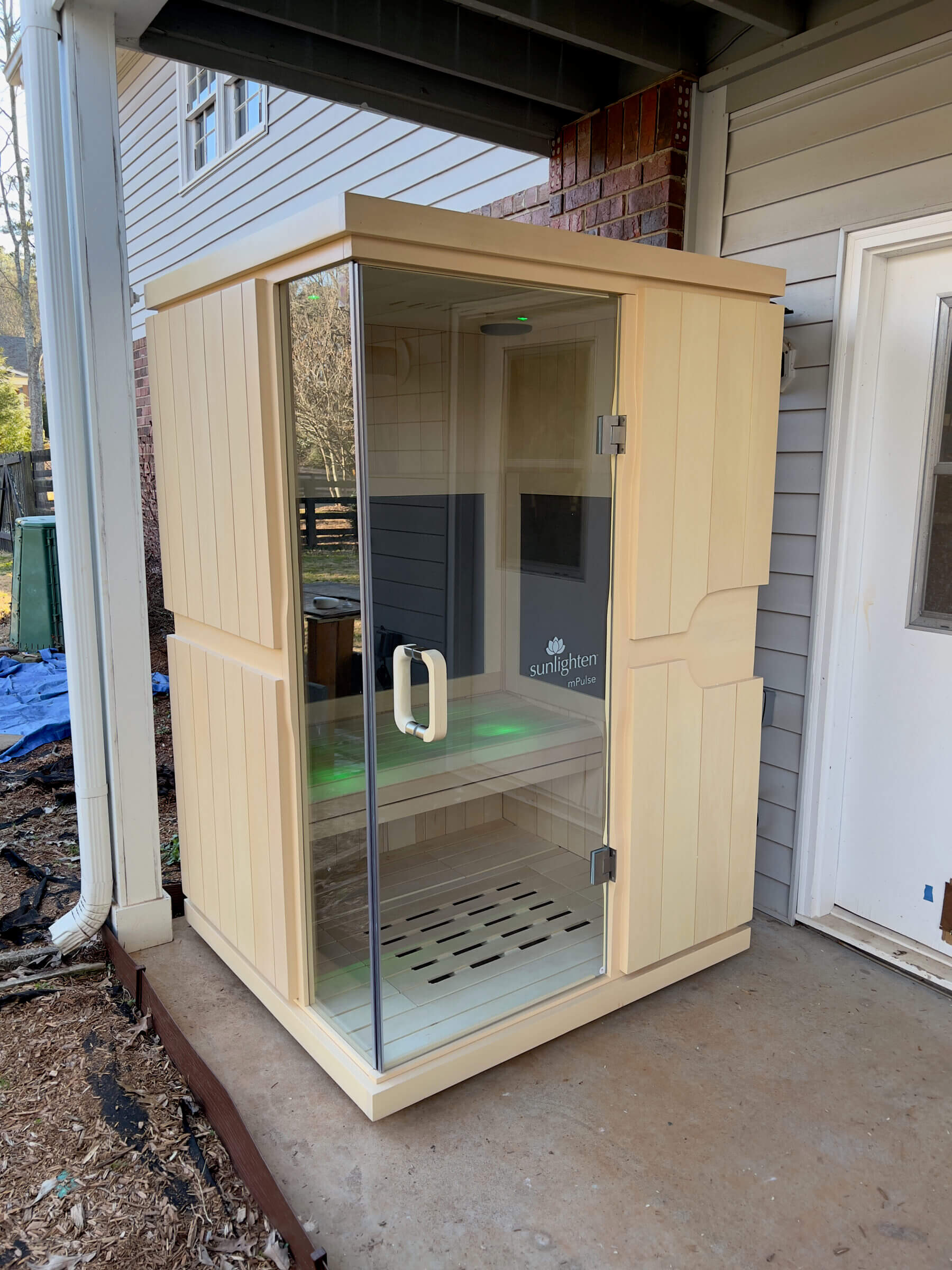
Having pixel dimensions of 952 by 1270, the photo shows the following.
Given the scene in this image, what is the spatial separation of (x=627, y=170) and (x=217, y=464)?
184 cm

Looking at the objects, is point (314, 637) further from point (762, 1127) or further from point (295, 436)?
point (762, 1127)

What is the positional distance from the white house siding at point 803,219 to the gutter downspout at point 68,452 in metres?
2.00

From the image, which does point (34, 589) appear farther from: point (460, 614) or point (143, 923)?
point (460, 614)

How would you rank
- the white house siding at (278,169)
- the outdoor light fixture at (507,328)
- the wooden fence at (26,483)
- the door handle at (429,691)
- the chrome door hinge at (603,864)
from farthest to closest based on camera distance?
the wooden fence at (26,483) → the white house siding at (278,169) → the chrome door hinge at (603,864) → the outdoor light fixture at (507,328) → the door handle at (429,691)

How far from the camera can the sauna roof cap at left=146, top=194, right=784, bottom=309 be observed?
1.73 m

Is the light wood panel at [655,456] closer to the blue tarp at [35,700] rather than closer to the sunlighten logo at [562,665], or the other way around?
the sunlighten logo at [562,665]

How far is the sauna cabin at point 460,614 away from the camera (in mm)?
1971

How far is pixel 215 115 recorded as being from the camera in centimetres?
659

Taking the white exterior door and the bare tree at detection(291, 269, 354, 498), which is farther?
the white exterior door

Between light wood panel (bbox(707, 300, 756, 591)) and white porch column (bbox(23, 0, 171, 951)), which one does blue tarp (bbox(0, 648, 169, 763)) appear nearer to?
white porch column (bbox(23, 0, 171, 951))

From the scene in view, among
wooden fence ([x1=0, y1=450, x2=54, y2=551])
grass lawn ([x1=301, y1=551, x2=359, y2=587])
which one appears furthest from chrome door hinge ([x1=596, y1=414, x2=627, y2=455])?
wooden fence ([x1=0, y1=450, x2=54, y2=551])

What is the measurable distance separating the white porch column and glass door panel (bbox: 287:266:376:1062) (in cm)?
80

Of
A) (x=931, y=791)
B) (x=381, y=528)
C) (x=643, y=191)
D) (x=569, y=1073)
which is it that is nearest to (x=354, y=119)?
(x=643, y=191)

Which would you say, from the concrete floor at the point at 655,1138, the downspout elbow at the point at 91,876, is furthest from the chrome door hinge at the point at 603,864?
the downspout elbow at the point at 91,876
